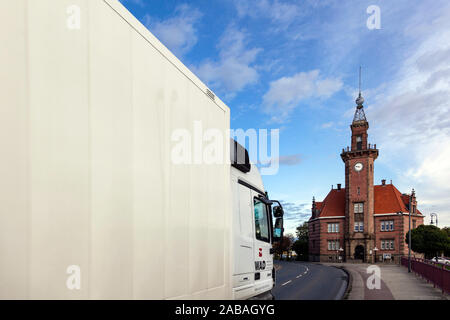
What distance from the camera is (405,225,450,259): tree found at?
128 feet

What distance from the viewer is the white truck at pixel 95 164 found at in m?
1.90

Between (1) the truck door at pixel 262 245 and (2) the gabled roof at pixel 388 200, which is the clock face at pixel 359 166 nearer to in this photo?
(2) the gabled roof at pixel 388 200

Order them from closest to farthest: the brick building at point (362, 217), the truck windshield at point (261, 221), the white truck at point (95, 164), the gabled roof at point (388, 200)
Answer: the white truck at point (95, 164) → the truck windshield at point (261, 221) → the brick building at point (362, 217) → the gabled roof at point (388, 200)

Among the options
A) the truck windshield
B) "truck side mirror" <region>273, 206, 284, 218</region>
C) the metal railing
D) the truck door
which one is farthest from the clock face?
the truck windshield

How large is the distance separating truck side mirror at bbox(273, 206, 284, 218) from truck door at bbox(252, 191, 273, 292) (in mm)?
159

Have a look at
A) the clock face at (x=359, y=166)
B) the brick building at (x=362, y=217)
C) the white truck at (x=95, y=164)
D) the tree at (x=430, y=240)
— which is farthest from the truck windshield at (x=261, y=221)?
the clock face at (x=359, y=166)

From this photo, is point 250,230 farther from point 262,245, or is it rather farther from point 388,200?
point 388,200

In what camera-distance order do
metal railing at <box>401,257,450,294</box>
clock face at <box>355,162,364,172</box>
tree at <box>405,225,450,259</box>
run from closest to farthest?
metal railing at <box>401,257,450,294</box>, tree at <box>405,225,450,259</box>, clock face at <box>355,162,364,172</box>

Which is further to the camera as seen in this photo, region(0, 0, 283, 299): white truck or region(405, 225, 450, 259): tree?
region(405, 225, 450, 259): tree

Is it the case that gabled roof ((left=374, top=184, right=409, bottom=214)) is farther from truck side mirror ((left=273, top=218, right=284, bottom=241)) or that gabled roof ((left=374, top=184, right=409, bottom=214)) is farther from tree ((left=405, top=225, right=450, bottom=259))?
truck side mirror ((left=273, top=218, right=284, bottom=241))

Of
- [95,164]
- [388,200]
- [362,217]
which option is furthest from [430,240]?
[95,164]

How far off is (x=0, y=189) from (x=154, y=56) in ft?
6.31
